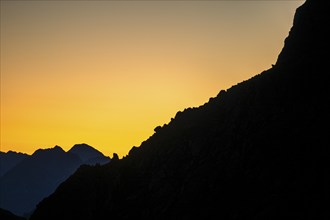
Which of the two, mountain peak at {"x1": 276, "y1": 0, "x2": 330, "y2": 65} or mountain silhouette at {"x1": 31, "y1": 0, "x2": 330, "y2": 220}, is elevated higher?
mountain peak at {"x1": 276, "y1": 0, "x2": 330, "y2": 65}

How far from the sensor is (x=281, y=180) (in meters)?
37.8

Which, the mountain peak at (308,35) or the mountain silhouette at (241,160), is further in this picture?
the mountain peak at (308,35)

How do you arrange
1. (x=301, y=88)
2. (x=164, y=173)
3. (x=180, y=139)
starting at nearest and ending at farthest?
1. (x=301, y=88)
2. (x=164, y=173)
3. (x=180, y=139)

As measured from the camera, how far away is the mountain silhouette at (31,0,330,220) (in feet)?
122

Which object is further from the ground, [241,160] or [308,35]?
[308,35]

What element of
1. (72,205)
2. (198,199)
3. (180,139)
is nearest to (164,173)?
(180,139)

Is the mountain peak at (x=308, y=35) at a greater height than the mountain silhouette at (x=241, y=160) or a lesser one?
greater

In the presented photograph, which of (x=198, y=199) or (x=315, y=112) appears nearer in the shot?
(x=315, y=112)

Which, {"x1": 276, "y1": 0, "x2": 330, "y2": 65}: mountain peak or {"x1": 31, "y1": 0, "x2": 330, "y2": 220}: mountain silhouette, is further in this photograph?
{"x1": 276, "y1": 0, "x2": 330, "y2": 65}: mountain peak

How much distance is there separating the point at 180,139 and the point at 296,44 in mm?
22769

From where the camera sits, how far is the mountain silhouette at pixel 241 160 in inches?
1464

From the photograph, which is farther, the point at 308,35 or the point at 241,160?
the point at 308,35

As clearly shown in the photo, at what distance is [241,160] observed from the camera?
148ft

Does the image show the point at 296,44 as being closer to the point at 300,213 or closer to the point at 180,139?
the point at 180,139
